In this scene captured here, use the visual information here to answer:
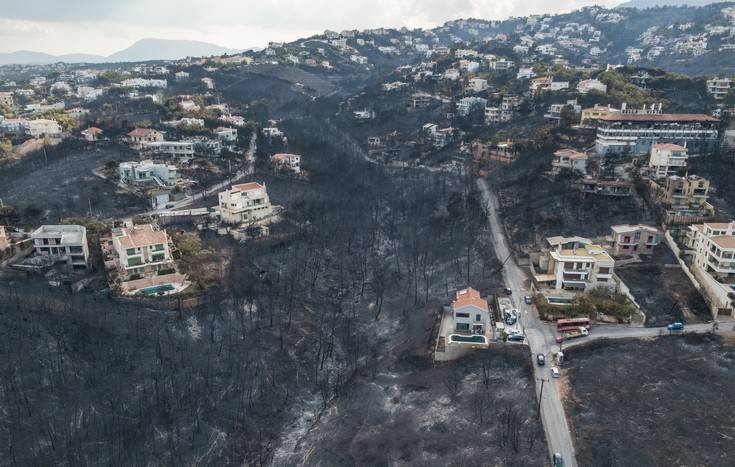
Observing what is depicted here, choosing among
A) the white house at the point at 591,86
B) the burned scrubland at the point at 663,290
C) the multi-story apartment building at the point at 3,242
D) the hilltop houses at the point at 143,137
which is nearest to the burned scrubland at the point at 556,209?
the burned scrubland at the point at 663,290

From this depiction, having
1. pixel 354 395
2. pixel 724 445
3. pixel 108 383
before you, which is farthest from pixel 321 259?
pixel 724 445

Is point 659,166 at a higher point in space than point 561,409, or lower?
higher

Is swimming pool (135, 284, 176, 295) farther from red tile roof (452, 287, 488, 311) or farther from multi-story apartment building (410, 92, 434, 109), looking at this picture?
multi-story apartment building (410, 92, 434, 109)

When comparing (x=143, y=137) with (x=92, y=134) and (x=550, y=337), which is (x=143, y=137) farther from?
(x=550, y=337)

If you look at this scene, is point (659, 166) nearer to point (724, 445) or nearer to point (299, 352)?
point (724, 445)

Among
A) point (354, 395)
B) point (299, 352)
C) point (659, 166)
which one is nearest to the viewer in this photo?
point (354, 395)

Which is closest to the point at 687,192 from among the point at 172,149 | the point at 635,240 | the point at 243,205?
the point at 635,240

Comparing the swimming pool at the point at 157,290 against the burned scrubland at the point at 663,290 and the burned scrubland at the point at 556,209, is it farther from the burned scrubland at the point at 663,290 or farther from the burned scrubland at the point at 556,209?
the burned scrubland at the point at 663,290
